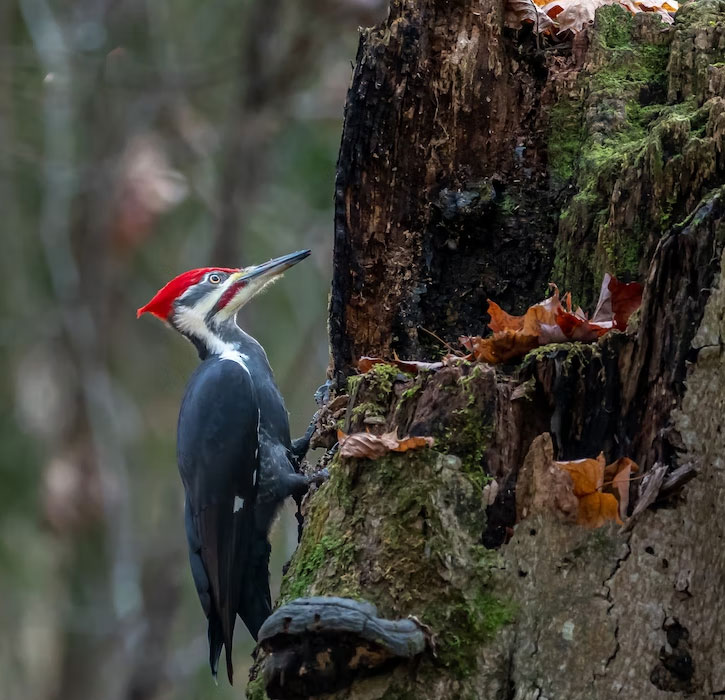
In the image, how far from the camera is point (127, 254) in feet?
24.0

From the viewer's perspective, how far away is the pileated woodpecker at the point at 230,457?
3746 mm

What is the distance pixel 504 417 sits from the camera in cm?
208

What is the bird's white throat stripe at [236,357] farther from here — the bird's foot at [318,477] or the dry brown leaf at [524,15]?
the dry brown leaf at [524,15]

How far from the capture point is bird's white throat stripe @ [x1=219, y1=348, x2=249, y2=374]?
417cm

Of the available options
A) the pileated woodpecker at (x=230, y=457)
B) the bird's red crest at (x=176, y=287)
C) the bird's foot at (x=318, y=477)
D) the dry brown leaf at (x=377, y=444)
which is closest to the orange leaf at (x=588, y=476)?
the dry brown leaf at (x=377, y=444)

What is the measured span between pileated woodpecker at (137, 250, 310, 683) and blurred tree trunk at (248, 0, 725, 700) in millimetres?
1112

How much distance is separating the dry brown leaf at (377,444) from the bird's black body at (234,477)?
68.4 inches

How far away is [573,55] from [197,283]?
77.9 inches

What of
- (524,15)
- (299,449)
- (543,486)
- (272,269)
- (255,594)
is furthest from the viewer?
(272,269)

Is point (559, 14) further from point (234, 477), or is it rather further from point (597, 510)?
point (234, 477)

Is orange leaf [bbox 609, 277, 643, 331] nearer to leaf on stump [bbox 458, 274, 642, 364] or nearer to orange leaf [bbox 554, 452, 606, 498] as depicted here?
leaf on stump [bbox 458, 274, 642, 364]

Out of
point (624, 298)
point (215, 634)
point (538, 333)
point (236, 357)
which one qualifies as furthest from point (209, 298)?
point (538, 333)

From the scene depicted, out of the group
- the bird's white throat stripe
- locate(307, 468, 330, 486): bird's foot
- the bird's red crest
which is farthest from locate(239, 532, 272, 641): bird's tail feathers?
the bird's red crest

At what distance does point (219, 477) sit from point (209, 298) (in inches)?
33.7
